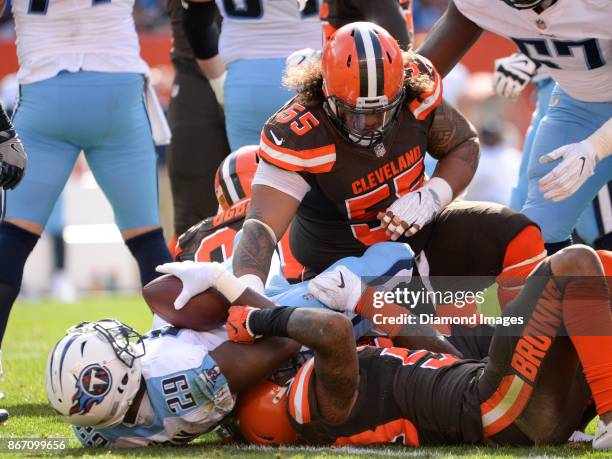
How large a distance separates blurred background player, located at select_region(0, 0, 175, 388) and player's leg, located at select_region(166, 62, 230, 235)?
88 cm

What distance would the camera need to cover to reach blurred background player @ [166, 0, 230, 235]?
230 inches

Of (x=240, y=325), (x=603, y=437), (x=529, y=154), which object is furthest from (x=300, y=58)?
(x=603, y=437)

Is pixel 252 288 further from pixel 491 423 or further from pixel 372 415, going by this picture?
pixel 491 423

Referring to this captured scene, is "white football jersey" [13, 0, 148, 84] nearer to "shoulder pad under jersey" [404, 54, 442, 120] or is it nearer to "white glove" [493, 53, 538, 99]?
"shoulder pad under jersey" [404, 54, 442, 120]

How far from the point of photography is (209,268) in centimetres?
360

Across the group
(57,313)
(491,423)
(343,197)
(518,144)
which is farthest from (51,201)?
(518,144)

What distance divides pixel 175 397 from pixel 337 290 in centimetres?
71

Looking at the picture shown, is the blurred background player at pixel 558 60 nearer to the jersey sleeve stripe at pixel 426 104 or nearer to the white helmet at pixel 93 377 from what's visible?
the jersey sleeve stripe at pixel 426 104

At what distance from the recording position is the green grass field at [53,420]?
3.32m

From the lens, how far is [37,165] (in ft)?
15.6

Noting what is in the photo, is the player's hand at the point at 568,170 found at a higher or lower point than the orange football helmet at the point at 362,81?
lower

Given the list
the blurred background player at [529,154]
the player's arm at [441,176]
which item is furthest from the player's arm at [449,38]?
the blurred background player at [529,154]

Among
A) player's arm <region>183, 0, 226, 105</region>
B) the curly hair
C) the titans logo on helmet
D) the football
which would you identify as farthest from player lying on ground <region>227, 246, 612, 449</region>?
player's arm <region>183, 0, 226, 105</region>

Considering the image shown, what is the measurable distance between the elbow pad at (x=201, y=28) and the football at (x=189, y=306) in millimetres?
2129
